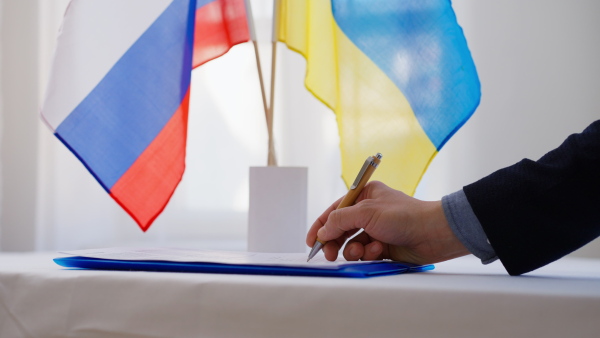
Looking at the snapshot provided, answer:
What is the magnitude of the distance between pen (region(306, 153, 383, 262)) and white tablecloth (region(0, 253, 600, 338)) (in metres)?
0.18

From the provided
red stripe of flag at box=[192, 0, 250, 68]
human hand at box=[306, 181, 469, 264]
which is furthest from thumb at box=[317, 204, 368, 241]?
red stripe of flag at box=[192, 0, 250, 68]

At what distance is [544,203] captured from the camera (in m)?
0.64

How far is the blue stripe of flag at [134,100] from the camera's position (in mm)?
1146

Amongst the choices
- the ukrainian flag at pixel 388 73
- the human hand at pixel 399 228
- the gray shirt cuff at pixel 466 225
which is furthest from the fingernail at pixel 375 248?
the ukrainian flag at pixel 388 73

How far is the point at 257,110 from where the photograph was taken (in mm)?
1735

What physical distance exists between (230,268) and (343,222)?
0.55 ft

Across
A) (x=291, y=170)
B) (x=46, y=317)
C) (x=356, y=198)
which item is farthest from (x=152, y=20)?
(x=46, y=317)

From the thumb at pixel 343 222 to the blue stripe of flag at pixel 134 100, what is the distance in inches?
20.8

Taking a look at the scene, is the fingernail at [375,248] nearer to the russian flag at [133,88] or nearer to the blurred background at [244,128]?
the russian flag at [133,88]

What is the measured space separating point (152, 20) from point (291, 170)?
0.44 m

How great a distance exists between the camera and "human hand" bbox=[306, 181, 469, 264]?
72 centimetres

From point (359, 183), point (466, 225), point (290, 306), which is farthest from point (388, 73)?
point (290, 306)

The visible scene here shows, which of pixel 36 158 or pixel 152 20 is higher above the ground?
pixel 152 20

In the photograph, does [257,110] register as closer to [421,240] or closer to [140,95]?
[140,95]
